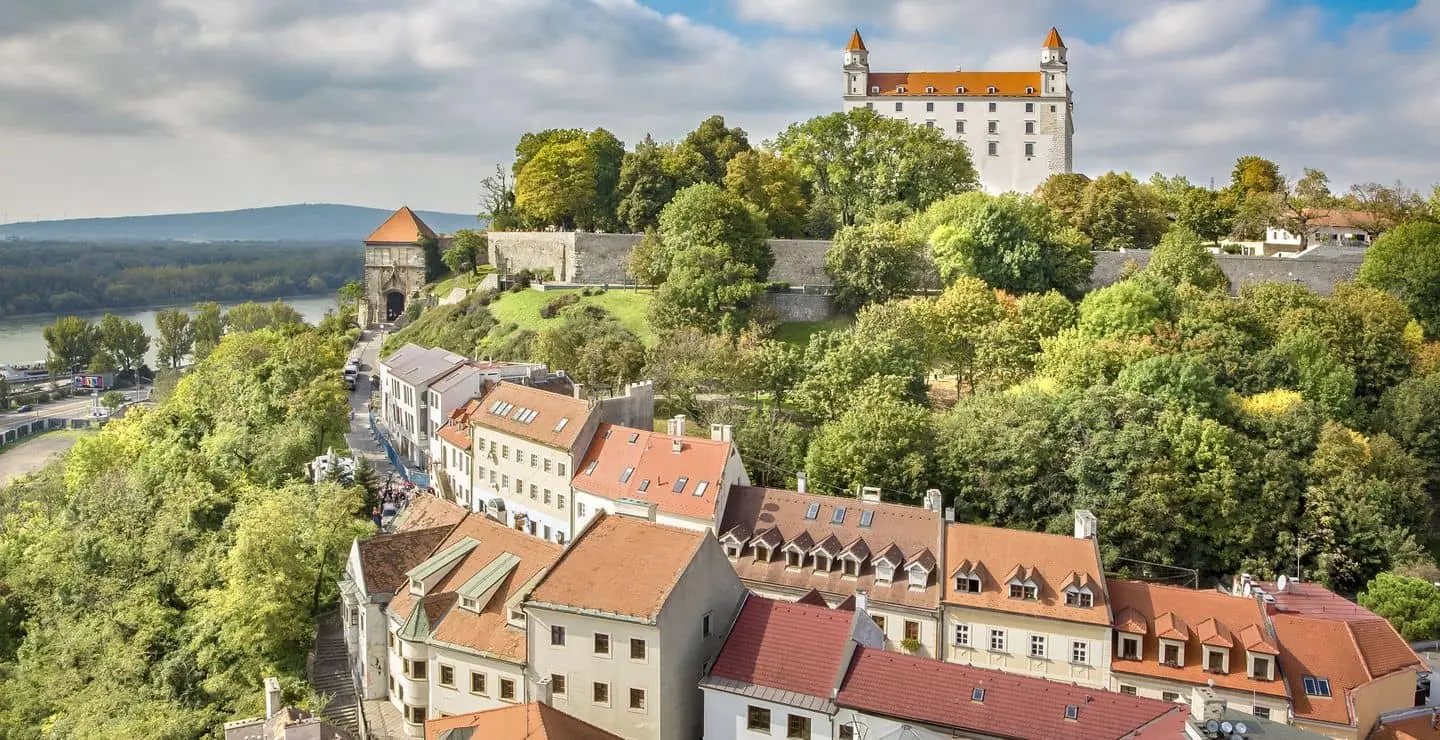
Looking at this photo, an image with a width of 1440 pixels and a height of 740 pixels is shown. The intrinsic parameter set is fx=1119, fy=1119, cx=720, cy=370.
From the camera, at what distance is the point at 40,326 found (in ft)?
→ 544

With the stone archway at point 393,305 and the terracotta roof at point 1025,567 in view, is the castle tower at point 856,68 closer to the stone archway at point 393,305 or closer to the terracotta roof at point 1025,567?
the stone archway at point 393,305

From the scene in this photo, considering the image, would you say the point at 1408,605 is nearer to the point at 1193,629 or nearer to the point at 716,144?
the point at 1193,629

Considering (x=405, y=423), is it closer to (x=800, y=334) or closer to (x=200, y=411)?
(x=200, y=411)

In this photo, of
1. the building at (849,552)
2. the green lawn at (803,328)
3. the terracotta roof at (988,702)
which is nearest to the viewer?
the terracotta roof at (988,702)

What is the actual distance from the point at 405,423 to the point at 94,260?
17548 centimetres

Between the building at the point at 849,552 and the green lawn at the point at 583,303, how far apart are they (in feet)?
79.3

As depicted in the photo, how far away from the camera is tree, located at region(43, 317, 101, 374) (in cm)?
11675

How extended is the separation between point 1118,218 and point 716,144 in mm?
26165

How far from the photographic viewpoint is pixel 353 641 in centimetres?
3078

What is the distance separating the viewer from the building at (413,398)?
5025 cm

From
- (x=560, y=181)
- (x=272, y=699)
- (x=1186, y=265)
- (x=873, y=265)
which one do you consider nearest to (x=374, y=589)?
(x=272, y=699)

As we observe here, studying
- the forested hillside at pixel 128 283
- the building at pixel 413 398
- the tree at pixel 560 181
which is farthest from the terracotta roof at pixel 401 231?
the forested hillside at pixel 128 283

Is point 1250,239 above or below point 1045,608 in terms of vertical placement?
above

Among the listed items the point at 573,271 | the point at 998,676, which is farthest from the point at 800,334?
the point at 998,676
